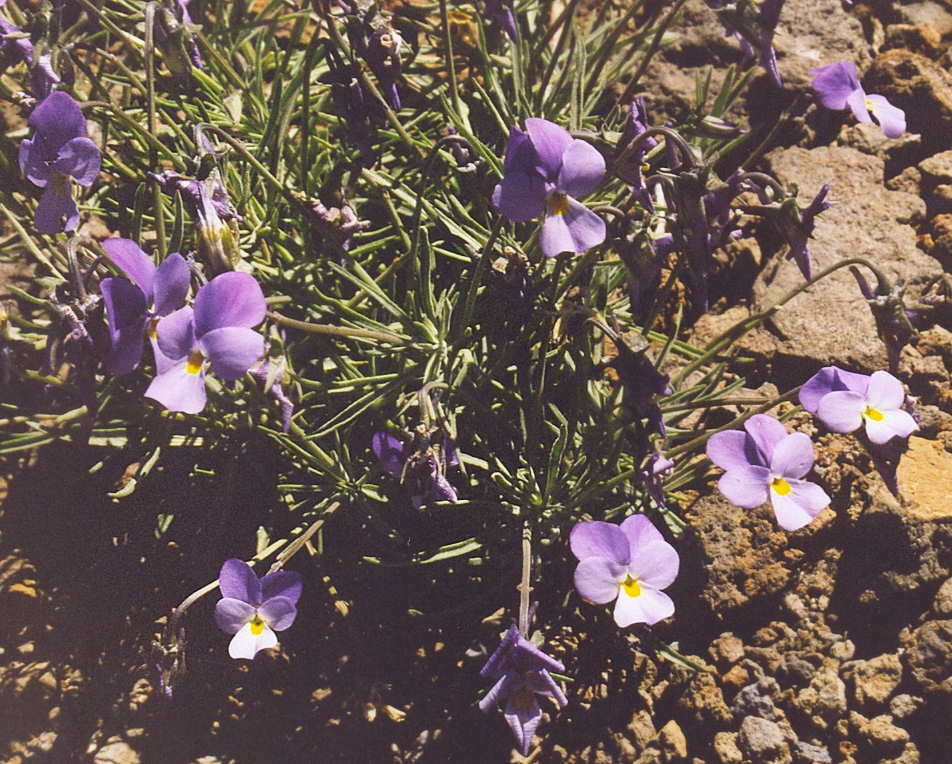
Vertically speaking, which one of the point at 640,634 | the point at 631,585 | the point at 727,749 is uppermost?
the point at 631,585

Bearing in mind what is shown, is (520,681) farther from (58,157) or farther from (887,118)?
(887,118)

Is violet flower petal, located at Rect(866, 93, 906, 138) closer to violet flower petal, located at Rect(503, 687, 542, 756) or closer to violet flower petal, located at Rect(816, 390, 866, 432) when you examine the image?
violet flower petal, located at Rect(816, 390, 866, 432)

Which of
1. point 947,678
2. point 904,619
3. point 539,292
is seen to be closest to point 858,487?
point 904,619

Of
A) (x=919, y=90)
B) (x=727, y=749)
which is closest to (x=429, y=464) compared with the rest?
(x=727, y=749)

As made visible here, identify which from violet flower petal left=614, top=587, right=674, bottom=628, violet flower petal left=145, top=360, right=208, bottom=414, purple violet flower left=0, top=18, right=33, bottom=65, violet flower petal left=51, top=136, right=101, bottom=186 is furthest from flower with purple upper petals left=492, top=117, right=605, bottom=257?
purple violet flower left=0, top=18, right=33, bottom=65

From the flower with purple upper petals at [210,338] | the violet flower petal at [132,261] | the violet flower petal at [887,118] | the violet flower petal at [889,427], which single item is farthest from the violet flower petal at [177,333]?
the violet flower petal at [887,118]

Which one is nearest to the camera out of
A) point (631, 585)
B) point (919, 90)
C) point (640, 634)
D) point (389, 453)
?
point (631, 585)

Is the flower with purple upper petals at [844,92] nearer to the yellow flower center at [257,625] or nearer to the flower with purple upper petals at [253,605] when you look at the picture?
the flower with purple upper petals at [253,605]

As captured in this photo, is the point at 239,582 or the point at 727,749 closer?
the point at 239,582
